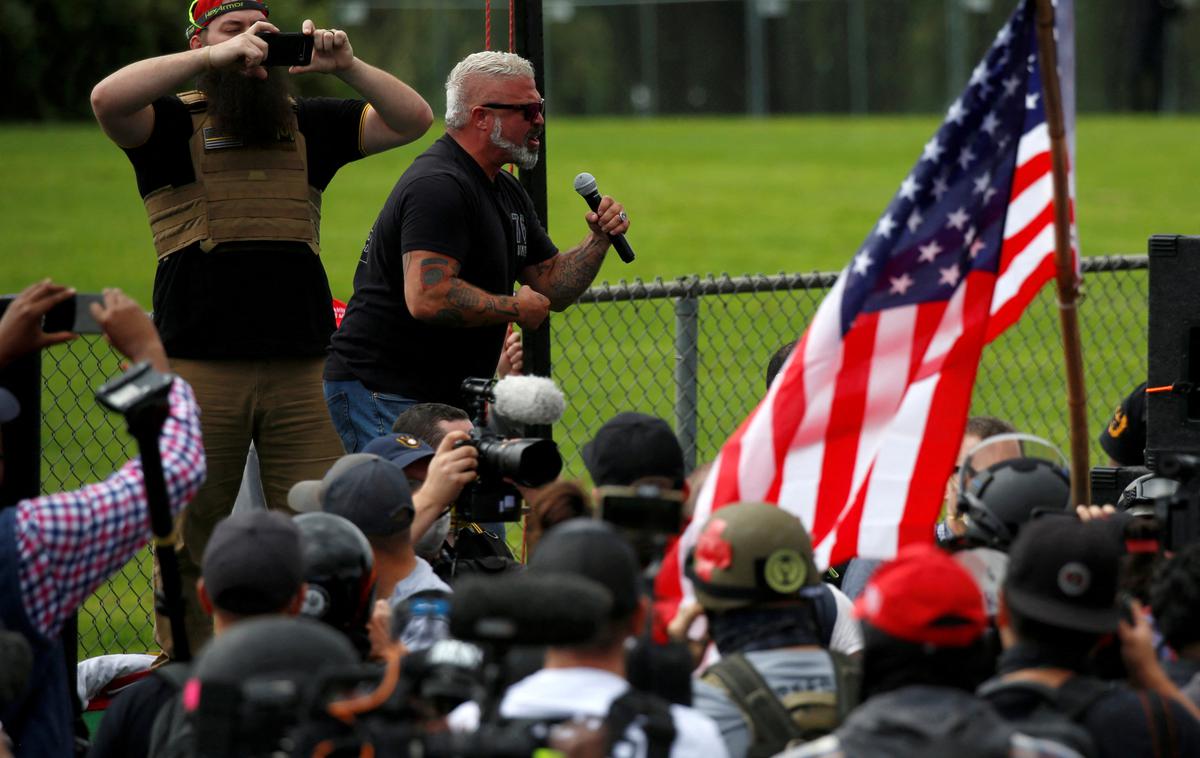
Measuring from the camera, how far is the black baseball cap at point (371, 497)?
4.71m

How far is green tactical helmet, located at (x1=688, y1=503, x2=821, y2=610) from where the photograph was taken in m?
4.01

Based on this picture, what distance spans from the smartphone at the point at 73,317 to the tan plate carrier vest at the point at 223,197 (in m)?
1.77

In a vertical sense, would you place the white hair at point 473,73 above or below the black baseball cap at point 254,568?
above

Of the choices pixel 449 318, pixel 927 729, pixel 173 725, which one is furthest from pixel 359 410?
pixel 927 729

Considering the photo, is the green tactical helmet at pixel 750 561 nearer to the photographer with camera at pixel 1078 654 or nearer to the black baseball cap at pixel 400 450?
the photographer with camera at pixel 1078 654

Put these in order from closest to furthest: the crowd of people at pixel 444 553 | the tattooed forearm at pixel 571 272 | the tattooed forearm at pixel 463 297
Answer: the crowd of people at pixel 444 553
the tattooed forearm at pixel 463 297
the tattooed forearm at pixel 571 272

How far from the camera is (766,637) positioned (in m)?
4.00

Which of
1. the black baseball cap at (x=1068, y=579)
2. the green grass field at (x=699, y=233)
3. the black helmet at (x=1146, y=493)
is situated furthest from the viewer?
the green grass field at (x=699, y=233)

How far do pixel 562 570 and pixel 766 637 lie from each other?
0.70m

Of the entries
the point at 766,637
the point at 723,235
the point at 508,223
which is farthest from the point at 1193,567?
the point at 723,235

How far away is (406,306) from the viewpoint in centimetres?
657

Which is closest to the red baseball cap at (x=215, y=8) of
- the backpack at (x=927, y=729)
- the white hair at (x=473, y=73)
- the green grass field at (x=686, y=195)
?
the white hair at (x=473, y=73)

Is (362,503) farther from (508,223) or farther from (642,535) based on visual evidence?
(508,223)

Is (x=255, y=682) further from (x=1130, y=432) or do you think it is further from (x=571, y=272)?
(x=1130, y=432)
